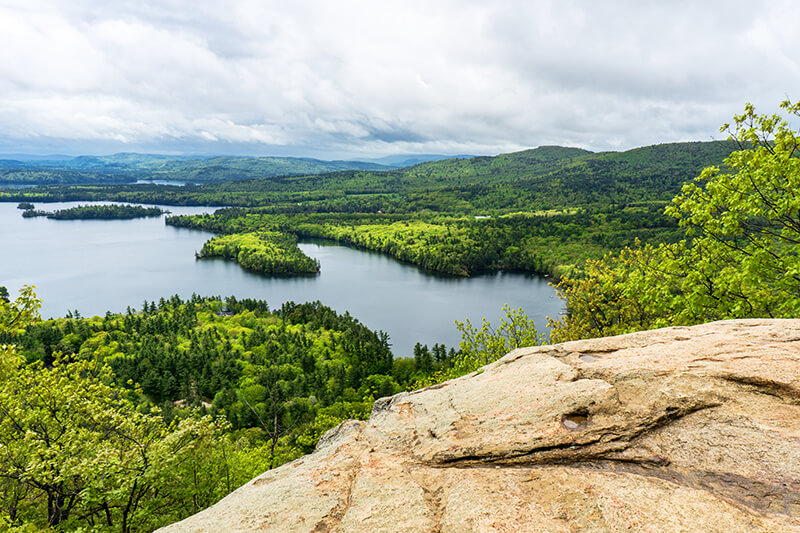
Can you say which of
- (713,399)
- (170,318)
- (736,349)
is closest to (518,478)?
(713,399)

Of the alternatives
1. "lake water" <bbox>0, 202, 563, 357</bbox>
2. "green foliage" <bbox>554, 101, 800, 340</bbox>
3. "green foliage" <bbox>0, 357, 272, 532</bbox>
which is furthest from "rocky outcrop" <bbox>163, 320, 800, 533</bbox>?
"lake water" <bbox>0, 202, 563, 357</bbox>

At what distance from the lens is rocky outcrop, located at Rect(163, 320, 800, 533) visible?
661cm

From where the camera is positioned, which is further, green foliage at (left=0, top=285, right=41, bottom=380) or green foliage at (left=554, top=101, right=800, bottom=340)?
green foliage at (left=554, top=101, right=800, bottom=340)

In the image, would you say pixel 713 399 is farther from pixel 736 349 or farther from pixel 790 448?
pixel 736 349

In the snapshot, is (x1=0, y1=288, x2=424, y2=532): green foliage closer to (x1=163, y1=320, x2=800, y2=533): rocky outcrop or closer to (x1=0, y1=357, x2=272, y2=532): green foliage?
(x1=0, y1=357, x2=272, y2=532): green foliage

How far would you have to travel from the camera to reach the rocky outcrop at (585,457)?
6.61 meters

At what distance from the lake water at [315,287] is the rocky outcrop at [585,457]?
87.4 m

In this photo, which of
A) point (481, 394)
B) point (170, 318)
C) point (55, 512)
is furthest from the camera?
point (170, 318)

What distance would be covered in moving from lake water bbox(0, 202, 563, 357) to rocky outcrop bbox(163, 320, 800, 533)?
287 ft

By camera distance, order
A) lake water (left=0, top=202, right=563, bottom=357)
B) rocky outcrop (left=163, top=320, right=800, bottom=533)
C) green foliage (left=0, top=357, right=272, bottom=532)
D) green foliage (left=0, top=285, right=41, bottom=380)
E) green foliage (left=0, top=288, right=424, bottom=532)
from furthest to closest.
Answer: lake water (left=0, top=202, right=563, bottom=357), green foliage (left=0, top=288, right=424, bottom=532), green foliage (left=0, top=357, right=272, bottom=532), green foliage (left=0, top=285, right=41, bottom=380), rocky outcrop (left=163, top=320, right=800, bottom=533)

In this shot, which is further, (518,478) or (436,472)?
(436,472)

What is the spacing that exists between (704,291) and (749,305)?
1706 mm

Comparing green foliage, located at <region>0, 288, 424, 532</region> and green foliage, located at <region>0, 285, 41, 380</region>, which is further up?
green foliage, located at <region>0, 285, 41, 380</region>

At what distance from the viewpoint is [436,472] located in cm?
852
